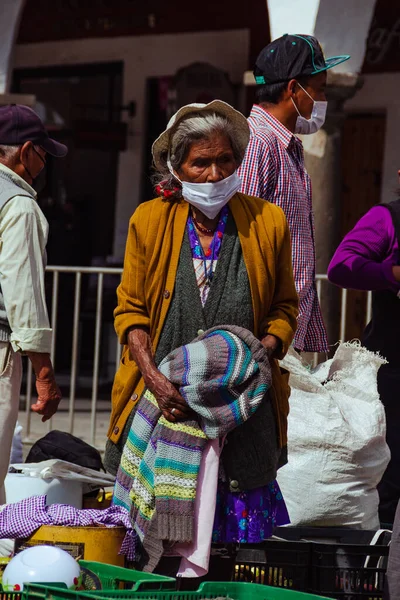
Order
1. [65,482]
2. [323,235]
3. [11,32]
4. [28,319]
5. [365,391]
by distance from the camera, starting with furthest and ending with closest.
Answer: [11,32] → [323,235] → [365,391] → [65,482] → [28,319]

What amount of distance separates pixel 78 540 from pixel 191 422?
0.51 metres

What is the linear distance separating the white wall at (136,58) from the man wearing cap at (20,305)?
6.70 m

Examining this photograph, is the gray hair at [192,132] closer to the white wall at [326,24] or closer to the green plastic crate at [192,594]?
the green plastic crate at [192,594]

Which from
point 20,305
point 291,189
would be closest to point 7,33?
point 291,189

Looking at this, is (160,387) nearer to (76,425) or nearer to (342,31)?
(342,31)

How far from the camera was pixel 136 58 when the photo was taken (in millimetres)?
11664

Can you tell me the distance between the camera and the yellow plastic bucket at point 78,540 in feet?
12.5

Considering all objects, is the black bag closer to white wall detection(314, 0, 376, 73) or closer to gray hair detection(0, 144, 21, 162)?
gray hair detection(0, 144, 21, 162)

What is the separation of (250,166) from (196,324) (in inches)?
39.3

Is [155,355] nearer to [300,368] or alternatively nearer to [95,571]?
[95,571]

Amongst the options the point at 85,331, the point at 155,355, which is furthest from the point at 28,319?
the point at 85,331

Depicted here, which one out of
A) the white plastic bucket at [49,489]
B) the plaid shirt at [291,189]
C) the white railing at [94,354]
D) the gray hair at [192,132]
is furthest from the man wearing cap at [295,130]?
the white railing at [94,354]

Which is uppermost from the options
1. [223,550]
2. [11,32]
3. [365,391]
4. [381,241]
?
[11,32]

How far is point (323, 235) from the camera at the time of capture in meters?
7.81
